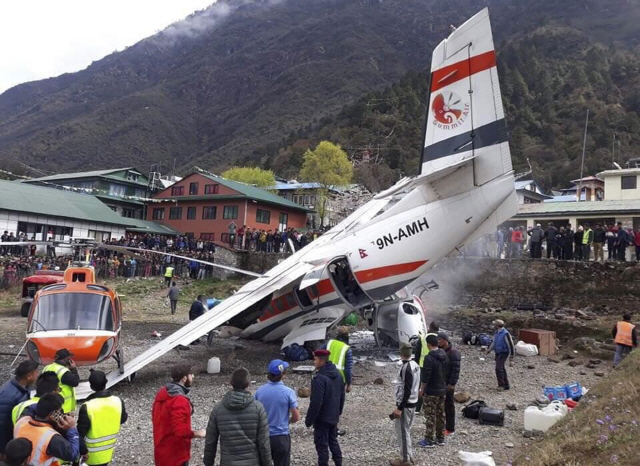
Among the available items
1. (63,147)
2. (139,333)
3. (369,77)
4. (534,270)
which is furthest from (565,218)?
(369,77)

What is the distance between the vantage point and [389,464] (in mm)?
7215

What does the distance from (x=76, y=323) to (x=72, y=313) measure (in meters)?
→ 0.31

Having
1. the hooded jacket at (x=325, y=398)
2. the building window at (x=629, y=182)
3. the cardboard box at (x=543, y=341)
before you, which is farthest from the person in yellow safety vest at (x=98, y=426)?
the building window at (x=629, y=182)

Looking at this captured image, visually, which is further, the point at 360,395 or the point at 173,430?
the point at 360,395

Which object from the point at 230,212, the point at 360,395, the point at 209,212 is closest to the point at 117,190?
the point at 209,212

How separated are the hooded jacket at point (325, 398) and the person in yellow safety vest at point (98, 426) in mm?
2320

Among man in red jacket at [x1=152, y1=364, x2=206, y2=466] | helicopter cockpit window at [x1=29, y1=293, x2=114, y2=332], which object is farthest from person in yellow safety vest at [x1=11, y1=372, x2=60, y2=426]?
helicopter cockpit window at [x1=29, y1=293, x2=114, y2=332]

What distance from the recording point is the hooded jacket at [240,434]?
4957 millimetres

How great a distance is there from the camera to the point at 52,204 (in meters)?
39.8

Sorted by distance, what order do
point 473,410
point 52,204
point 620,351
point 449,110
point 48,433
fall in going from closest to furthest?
point 48,433, point 473,410, point 449,110, point 620,351, point 52,204

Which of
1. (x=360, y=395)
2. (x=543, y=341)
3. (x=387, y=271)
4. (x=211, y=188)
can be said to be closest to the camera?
(x=360, y=395)

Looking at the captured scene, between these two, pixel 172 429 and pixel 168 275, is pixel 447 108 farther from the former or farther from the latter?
pixel 168 275

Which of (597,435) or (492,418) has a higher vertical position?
(597,435)

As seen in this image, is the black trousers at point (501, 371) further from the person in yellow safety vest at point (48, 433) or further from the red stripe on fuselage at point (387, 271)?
the person in yellow safety vest at point (48, 433)
